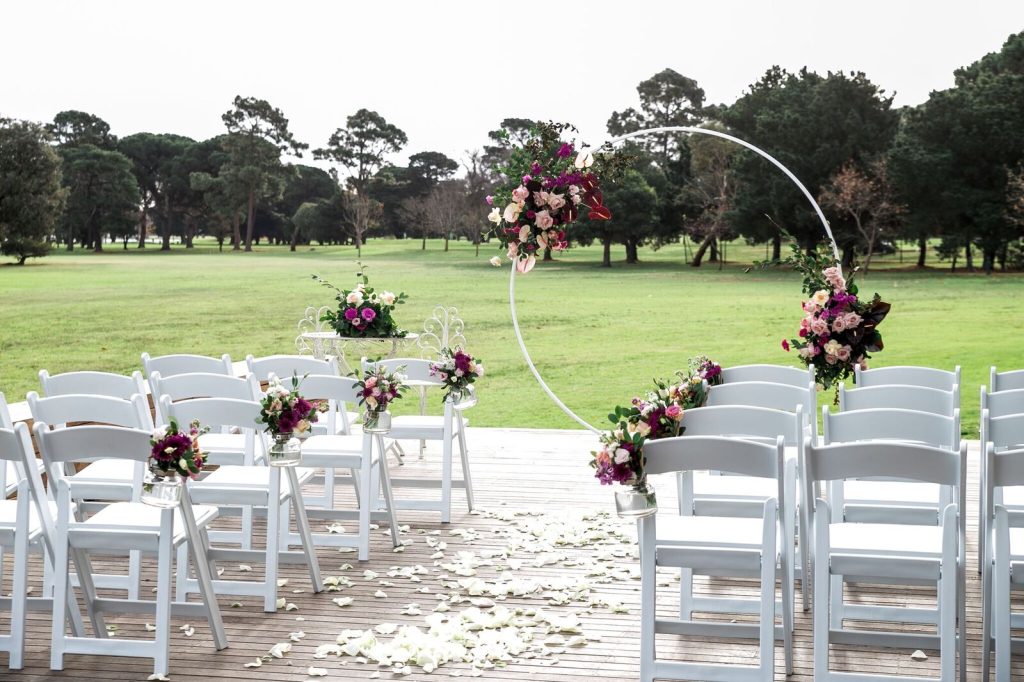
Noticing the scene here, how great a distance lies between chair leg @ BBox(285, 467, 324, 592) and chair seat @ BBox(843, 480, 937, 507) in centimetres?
213

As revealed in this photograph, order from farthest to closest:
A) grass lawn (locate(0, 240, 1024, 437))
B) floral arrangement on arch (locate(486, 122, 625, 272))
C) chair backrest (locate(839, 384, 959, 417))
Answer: grass lawn (locate(0, 240, 1024, 437)) → floral arrangement on arch (locate(486, 122, 625, 272)) → chair backrest (locate(839, 384, 959, 417))

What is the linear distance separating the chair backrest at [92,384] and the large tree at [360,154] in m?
18.5

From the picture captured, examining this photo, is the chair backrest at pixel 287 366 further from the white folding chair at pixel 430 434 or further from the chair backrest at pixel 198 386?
the chair backrest at pixel 198 386

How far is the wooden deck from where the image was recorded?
149 inches

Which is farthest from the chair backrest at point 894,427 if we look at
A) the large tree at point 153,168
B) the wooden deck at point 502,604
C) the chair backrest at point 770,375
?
the large tree at point 153,168

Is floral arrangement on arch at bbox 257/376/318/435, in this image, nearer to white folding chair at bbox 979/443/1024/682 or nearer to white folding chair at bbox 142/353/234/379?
white folding chair at bbox 142/353/234/379

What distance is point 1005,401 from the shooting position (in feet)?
15.0

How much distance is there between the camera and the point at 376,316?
25.6 ft

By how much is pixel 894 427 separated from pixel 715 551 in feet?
2.68

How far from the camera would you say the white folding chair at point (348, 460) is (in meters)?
4.87

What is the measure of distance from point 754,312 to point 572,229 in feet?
28.1

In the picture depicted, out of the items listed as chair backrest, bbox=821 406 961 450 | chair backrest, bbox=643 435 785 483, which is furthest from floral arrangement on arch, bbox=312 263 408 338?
chair backrest, bbox=643 435 785 483

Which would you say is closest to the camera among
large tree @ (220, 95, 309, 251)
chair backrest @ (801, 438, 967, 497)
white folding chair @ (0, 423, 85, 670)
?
chair backrest @ (801, 438, 967, 497)

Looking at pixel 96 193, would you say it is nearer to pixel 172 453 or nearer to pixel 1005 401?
pixel 172 453
